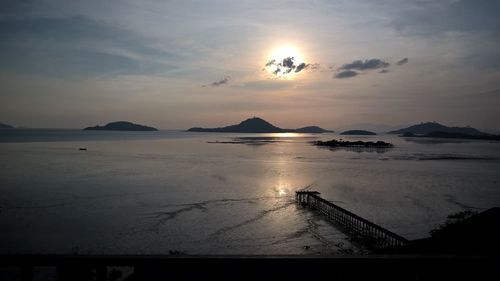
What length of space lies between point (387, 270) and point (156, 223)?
2123cm

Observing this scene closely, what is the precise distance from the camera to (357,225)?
22625mm

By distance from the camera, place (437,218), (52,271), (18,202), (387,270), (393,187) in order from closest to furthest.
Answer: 1. (387,270)
2. (52,271)
3. (437,218)
4. (18,202)
5. (393,187)

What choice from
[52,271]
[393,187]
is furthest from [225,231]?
[393,187]

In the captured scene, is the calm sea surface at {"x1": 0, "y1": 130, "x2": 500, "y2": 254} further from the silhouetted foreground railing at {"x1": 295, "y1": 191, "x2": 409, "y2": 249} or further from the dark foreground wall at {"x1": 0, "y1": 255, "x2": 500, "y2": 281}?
the dark foreground wall at {"x1": 0, "y1": 255, "x2": 500, "y2": 281}

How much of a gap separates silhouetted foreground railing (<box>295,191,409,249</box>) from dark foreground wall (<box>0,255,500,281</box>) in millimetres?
14820

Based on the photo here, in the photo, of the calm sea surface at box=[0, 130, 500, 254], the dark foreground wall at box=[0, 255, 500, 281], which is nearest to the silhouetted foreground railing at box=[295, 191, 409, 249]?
the calm sea surface at box=[0, 130, 500, 254]

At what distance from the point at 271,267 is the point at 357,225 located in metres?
20.9

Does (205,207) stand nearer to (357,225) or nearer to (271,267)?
(357,225)

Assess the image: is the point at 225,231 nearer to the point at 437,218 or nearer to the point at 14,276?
the point at 14,276

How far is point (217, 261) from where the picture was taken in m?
3.32

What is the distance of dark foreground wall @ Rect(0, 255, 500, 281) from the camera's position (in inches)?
130

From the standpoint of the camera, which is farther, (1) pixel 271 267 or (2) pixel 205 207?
(2) pixel 205 207

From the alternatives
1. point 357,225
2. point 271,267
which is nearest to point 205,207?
point 357,225

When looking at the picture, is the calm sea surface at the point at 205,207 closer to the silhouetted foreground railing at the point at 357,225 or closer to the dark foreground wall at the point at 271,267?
the silhouetted foreground railing at the point at 357,225
